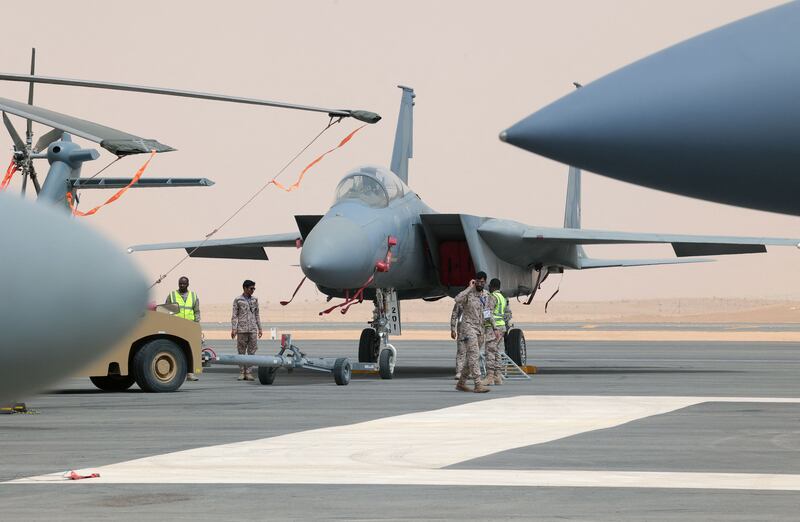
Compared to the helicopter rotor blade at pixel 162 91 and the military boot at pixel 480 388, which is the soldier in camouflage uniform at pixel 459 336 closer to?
the military boot at pixel 480 388

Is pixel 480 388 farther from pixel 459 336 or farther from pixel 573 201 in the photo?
pixel 573 201

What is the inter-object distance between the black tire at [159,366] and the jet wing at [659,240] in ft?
24.5

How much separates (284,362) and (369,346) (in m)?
3.98

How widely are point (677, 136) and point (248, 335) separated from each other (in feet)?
58.5

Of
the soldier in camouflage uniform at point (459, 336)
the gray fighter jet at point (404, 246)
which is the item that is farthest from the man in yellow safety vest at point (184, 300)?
the soldier in camouflage uniform at point (459, 336)

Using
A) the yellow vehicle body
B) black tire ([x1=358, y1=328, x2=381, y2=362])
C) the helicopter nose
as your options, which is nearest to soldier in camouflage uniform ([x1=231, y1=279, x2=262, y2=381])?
the helicopter nose

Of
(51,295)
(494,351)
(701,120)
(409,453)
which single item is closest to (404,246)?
(494,351)

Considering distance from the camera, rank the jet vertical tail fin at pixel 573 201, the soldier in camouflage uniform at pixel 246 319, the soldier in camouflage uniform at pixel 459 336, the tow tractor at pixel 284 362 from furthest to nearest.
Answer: the jet vertical tail fin at pixel 573 201, the soldier in camouflage uniform at pixel 246 319, the tow tractor at pixel 284 362, the soldier in camouflage uniform at pixel 459 336

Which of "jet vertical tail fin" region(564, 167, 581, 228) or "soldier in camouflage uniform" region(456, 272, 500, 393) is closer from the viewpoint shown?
"soldier in camouflage uniform" region(456, 272, 500, 393)

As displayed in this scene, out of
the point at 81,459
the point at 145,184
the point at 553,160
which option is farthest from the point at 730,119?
the point at 145,184

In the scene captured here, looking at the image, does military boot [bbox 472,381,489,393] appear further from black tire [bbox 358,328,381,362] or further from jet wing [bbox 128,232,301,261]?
jet wing [bbox 128,232,301,261]

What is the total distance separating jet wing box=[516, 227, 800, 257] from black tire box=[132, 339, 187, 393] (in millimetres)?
7464

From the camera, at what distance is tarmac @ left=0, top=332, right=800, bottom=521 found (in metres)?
7.99

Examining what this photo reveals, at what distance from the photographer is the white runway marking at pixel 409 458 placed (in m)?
9.10
